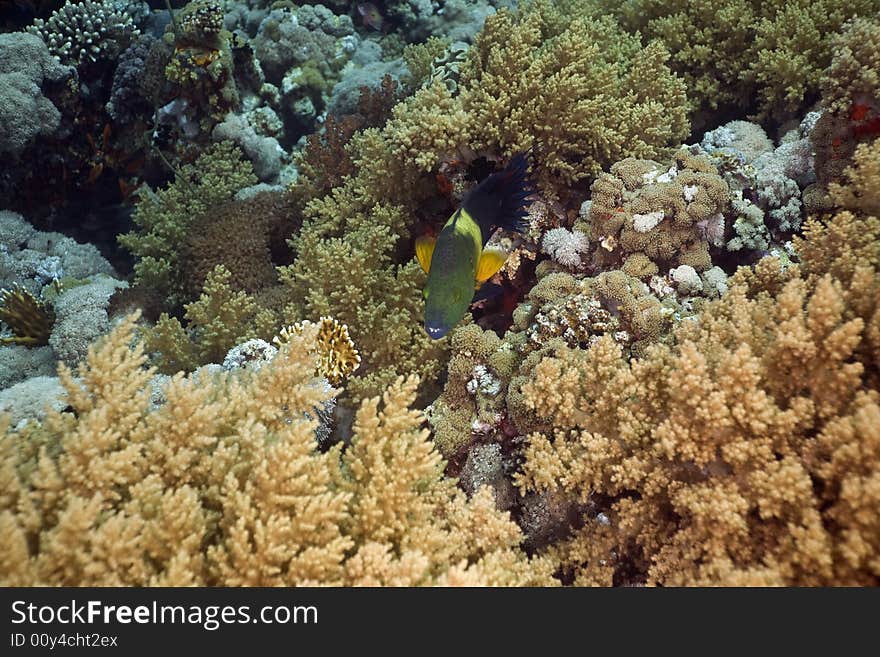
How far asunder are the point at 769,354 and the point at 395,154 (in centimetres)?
301

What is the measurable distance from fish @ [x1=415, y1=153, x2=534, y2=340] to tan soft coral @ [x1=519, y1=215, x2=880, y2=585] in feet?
2.05

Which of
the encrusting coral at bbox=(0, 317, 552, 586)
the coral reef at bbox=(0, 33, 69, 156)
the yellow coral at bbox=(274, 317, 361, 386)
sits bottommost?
the encrusting coral at bbox=(0, 317, 552, 586)

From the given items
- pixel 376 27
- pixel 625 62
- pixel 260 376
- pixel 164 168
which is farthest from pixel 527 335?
pixel 376 27

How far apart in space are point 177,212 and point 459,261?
479 cm

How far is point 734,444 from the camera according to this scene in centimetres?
211

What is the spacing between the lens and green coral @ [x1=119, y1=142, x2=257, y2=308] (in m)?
5.39

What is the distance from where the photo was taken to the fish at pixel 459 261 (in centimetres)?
226

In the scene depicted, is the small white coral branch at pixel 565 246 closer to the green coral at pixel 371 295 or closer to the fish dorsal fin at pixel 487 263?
the green coral at pixel 371 295

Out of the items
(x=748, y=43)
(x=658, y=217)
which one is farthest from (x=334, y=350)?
(x=748, y=43)

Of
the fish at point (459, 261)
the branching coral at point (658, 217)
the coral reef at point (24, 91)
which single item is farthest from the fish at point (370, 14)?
the fish at point (459, 261)

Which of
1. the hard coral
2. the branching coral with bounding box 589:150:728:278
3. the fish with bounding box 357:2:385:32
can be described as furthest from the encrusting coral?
the fish with bounding box 357:2:385:32

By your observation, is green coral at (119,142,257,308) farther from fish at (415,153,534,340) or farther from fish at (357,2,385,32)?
fish at (357,2,385,32)

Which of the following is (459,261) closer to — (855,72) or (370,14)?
(855,72)

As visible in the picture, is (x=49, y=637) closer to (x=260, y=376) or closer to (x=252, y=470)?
(x=252, y=470)
